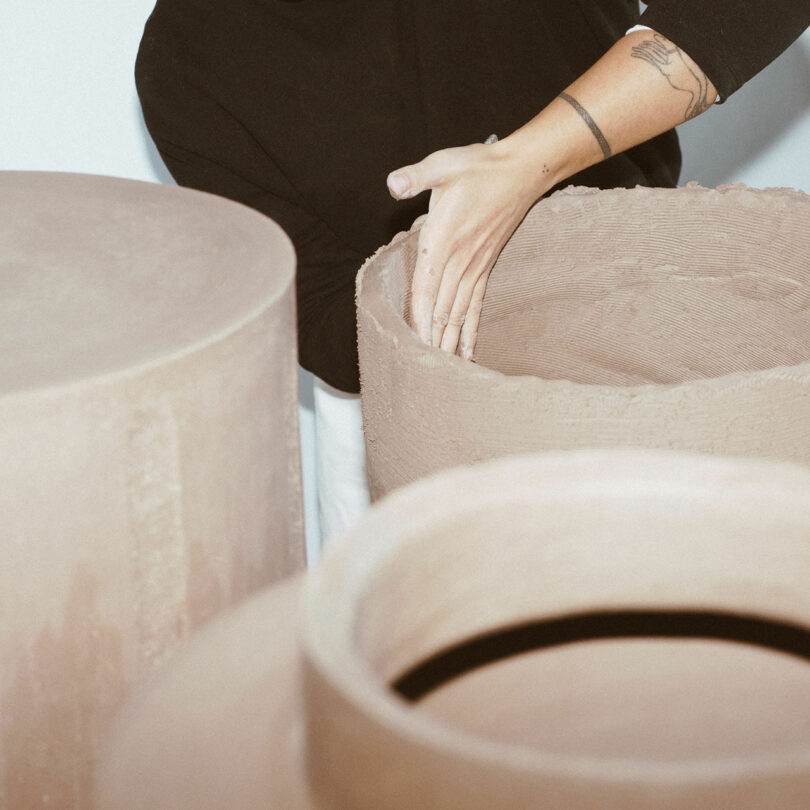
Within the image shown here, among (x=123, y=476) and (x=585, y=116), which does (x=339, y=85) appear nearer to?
(x=585, y=116)

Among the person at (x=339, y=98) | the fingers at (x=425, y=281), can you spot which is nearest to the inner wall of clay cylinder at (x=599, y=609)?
the fingers at (x=425, y=281)

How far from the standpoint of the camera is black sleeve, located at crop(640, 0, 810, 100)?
2.76ft

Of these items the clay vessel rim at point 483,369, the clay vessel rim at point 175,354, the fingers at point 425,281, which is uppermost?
the clay vessel rim at point 175,354

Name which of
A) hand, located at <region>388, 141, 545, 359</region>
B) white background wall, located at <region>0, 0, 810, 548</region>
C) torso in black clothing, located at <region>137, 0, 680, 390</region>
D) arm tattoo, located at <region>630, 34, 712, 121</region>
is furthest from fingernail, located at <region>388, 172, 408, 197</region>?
white background wall, located at <region>0, 0, 810, 548</region>

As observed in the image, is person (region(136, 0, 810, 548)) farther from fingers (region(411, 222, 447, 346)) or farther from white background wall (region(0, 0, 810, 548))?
white background wall (region(0, 0, 810, 548))

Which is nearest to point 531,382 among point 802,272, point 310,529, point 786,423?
point 786,423

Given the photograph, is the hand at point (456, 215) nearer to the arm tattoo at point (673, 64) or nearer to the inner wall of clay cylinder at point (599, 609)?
the arm tattoo at point (673, 64)

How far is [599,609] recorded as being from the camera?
0.42m

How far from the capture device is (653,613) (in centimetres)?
47

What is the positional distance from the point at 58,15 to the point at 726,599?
4.47ft

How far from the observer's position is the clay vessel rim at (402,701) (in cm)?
28

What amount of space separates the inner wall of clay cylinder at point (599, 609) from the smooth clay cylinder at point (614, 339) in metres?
0.18

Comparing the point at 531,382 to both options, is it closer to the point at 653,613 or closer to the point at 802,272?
the point at 653,613

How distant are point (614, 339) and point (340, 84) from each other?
15.2 inches
